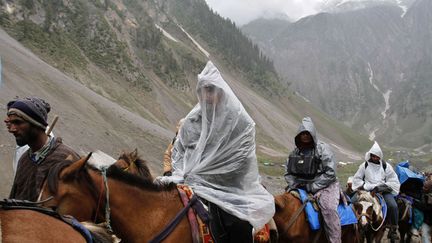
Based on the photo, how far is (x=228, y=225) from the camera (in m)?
4.39

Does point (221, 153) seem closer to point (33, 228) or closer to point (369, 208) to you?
point (33, 228)

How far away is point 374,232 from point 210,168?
21.0 ft

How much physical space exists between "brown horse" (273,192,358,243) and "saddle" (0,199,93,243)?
4108 mm

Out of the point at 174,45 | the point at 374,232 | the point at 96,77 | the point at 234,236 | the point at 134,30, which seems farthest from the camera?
the point at 174,45

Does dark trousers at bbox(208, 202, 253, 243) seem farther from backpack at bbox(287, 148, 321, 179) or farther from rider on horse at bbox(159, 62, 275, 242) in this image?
backpack at bbox(287, 148, 321, 179)

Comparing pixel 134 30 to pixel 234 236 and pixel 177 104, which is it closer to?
pixel 177 104

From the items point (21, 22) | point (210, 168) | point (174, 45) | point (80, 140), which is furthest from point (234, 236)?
point (174, 45)

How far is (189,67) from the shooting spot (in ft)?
274

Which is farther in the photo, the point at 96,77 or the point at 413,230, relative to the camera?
the point at 96,77

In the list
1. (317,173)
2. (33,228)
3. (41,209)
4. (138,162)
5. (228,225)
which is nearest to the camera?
(33,228)

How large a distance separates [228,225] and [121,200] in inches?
44.3

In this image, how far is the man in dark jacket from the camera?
6.94m

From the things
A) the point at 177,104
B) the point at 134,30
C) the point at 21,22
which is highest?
the point at 134,30

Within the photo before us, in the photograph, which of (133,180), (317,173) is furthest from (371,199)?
(133,180)
